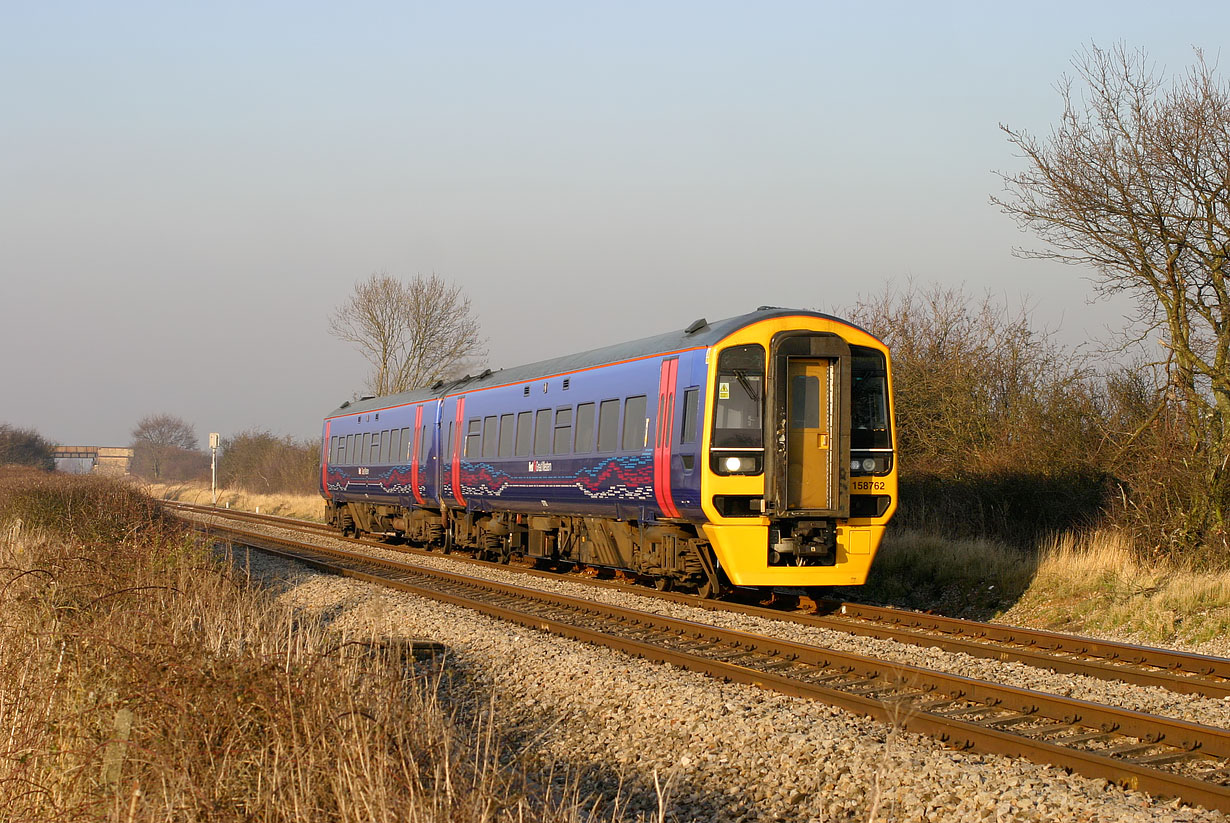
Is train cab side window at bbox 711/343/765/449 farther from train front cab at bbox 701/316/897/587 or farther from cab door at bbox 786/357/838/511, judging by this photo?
cab door at bbox 786/357/838/511

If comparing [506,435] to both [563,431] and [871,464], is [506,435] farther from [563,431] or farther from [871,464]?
[871,464]

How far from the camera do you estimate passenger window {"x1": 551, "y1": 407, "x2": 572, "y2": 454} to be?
49.4ft

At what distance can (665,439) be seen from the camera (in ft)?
40.4

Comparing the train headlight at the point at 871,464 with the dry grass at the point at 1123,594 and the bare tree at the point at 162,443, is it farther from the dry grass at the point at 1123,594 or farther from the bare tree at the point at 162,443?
the bare tree at the point at 162,443

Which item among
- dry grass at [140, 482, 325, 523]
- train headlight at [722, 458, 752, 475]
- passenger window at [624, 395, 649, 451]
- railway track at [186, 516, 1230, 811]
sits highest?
passenger window at [624, 395, 649, 451]

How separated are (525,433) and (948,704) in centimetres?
993

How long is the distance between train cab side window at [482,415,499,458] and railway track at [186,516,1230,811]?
18.3 ft

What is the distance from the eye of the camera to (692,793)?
565 cm

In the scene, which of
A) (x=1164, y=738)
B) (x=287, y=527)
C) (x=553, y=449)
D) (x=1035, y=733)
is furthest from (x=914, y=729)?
(x=287, y=527)

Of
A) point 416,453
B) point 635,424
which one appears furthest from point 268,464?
point 635,424

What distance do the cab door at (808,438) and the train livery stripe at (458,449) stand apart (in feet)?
28.3

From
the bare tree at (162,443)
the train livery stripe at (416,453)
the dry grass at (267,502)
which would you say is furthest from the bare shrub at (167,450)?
the train livery stripe at (416,453)

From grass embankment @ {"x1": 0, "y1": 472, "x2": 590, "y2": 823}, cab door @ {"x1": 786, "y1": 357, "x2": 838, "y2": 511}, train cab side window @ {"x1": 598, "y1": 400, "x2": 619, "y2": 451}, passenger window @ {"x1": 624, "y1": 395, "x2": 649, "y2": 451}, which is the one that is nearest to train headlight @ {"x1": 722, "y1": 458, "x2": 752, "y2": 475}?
cab door @ {"x1": 786, "y1": 357, "x2": 838, "y2": 511}

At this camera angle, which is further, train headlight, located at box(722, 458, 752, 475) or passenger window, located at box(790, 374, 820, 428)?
passenger window, located at box(790, 374, 820, 428)
